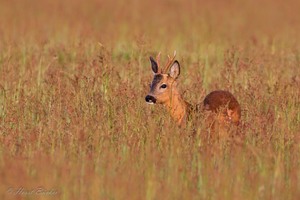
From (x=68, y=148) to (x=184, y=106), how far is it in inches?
84.6

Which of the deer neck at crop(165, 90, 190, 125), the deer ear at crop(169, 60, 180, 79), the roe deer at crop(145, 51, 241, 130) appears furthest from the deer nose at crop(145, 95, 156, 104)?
the deer ear at crop(169, 60, 180, 79)

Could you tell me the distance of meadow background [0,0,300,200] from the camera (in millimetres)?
6266

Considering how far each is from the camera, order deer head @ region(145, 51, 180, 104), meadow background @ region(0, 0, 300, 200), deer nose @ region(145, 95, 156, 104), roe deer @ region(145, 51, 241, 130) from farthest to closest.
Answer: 1. deer head @ region(145, 51, 180, 104)
2. deer nose @ region(145, 95, 156, 104)
3. roe deer @ region(145, 51, 241, 130)
4. meadow background @ region(0, 0, 300, 200)

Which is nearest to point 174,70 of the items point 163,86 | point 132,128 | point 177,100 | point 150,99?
point 163,86

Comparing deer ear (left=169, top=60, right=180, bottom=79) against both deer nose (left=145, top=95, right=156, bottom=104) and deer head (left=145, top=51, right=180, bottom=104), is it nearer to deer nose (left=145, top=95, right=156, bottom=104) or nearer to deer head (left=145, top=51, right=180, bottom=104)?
deer head (left=145, top=51, right=180, bottom=104)

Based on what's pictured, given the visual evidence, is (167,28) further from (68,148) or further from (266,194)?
(266,194)

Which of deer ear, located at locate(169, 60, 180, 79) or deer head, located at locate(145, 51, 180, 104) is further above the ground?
deer ear, located at locate(169, 60, 180, 79)

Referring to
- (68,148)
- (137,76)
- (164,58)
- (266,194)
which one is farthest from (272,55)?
(266,194)

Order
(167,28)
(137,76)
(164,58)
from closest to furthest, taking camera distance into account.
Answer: (137,76) → (164,58) → (167,28)

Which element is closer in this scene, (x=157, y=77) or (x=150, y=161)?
(x=150, y=161)

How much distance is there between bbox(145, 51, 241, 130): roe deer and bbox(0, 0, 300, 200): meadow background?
148 mm

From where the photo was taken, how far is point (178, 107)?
928 cm

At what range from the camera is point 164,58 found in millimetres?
14484

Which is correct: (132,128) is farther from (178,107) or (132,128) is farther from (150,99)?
(178,107)
